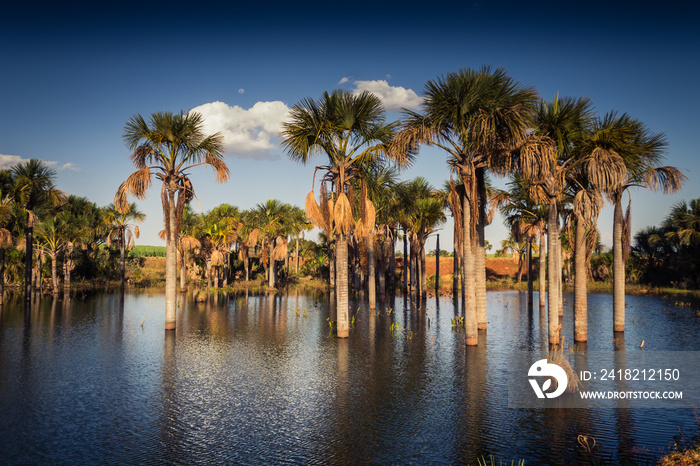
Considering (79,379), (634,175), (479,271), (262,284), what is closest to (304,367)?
(79,379)

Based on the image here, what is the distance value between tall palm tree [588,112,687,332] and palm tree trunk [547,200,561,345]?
2.21 metres

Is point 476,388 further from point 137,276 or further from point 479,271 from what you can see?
point 137,276

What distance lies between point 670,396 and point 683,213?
50039 mm

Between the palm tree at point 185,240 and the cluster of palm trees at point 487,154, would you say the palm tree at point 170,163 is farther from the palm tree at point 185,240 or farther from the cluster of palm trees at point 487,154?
the palm tree at point 185,240

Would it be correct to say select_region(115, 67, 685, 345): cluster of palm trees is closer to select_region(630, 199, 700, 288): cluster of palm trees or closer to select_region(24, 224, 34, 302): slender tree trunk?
select_region(24, 224, 34, 302): slender tree trunk

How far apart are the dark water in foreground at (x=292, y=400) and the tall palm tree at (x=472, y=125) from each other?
17.9ft

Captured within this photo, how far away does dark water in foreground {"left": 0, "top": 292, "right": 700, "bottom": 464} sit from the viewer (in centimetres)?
Answer: 1016

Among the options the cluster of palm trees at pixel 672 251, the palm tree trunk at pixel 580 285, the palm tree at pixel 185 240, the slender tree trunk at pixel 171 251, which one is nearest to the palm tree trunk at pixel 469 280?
the palm tree trunk at pixel 580 285

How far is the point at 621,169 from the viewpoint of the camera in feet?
58.2

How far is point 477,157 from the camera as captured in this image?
20406 millimetres

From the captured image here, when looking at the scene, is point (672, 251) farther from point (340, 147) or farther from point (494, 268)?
point (340, 147)

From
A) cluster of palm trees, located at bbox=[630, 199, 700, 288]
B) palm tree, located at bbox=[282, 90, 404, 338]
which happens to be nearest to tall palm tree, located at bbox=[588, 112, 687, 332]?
palm tree, located at bbox=[282, 90, 404, 338]

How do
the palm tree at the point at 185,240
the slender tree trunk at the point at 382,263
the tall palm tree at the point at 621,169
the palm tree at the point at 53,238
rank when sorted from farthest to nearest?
1. the palm tree at the point at 185,240
2. the palm tree at the point at 53,238
3. the slender tree trunk at the point at 382,263
4. the tall palm tree at the point at 621,169

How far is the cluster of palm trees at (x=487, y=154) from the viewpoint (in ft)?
61.5
